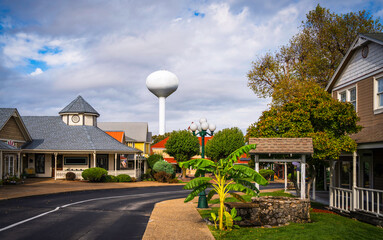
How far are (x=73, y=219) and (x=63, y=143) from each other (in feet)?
91.0

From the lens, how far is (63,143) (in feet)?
136

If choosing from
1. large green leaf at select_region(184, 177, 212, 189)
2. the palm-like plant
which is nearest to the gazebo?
the palm-like plant

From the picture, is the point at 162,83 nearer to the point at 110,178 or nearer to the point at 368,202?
the point at 110,178

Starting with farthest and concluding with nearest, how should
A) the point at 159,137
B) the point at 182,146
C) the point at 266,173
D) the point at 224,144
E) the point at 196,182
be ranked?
the point at 159,137, the point at 224,144, the point at 182,146, the point at 266,173, the point at 196,182

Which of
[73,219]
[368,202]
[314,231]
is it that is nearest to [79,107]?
[73,219]

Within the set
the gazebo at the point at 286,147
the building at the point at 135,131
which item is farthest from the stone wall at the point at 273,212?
the building at the point at 135,131

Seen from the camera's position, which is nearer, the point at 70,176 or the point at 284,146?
the point at 284,146

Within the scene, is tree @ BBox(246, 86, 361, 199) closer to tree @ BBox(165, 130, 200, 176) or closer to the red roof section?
the red roof section

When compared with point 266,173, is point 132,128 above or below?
above

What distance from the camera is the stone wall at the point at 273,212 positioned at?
14.6m

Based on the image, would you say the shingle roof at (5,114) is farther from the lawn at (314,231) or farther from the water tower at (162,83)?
the water tower at (162,83)

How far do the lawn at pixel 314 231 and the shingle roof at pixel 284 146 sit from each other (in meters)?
3.03

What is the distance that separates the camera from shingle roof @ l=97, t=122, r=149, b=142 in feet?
215

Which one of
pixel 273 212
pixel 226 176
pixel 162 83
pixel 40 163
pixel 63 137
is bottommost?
pixel 273 212
